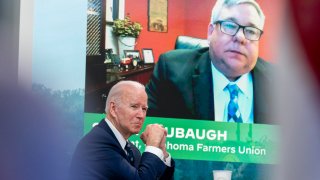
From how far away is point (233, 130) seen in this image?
83.7 inches

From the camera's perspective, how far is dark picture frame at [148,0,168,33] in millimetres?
2115

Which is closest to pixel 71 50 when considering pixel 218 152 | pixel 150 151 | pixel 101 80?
pixel 101 80

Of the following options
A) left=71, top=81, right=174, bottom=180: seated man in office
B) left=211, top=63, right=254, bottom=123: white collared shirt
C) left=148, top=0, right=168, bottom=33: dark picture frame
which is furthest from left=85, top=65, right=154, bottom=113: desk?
left=211, top=63, right=254, bottom=123: white collared shirt

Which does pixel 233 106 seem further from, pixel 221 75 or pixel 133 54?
pixel 133 54

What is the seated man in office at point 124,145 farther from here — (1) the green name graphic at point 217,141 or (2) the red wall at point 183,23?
(2) the red wall at point 183,23

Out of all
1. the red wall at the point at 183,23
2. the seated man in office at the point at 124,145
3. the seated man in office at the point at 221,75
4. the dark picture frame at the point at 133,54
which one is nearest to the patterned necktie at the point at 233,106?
the seated man in office at the point at 221,75

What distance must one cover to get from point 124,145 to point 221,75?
50cm

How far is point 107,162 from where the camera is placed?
2.02 m

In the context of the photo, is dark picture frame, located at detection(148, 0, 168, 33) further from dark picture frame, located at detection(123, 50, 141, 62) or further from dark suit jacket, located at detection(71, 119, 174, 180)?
dark suit jacket, located at detection(71, 119, 174, 180)

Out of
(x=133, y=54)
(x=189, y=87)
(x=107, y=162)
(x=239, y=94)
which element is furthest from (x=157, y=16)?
(x=107, y=162)

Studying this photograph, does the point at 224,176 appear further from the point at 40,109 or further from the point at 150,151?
the point at 40,109

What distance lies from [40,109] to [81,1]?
45cm

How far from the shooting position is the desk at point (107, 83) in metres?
2.09

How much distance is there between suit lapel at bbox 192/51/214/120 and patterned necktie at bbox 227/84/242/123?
0.08m
